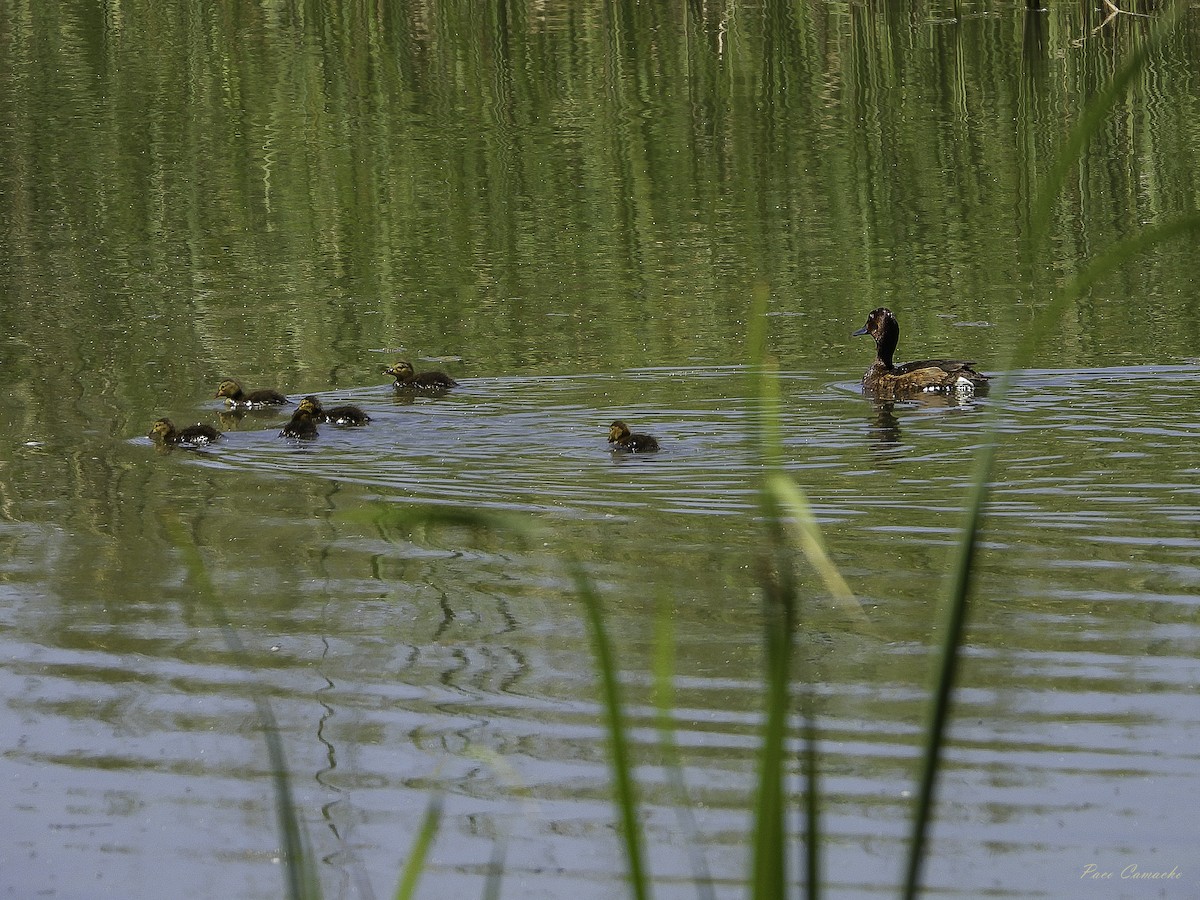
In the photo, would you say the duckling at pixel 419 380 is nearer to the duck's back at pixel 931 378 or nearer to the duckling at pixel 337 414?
the duckling at pixel 337 414

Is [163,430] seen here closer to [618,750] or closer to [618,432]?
[618,432]

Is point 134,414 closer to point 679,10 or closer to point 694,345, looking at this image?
point 694,345

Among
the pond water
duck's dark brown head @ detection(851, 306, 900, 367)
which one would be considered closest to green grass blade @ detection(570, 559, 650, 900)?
the pond water

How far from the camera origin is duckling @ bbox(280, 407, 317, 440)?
30.0 feet

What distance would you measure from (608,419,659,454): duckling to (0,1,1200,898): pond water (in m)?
A: 0.12

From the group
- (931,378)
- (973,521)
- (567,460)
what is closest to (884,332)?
(931,378)

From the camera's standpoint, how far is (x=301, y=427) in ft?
30.0

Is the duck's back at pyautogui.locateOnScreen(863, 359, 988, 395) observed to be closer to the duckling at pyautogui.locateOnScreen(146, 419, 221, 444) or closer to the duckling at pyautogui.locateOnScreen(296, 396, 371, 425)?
the duckling at pyautogui.locateOnScreen(296, 396, 371, 425)

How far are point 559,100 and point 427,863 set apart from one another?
15.6 m

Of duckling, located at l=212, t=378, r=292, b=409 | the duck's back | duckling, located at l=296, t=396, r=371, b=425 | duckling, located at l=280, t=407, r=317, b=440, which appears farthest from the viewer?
the duck's back

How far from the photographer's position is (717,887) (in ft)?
13.2

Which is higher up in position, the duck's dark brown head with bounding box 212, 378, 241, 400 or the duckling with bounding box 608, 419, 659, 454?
the duck's dark brown head with bounding box 212, 378, 241, 400

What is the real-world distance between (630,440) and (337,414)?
1.59m

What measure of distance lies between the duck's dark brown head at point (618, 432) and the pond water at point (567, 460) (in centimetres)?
15
